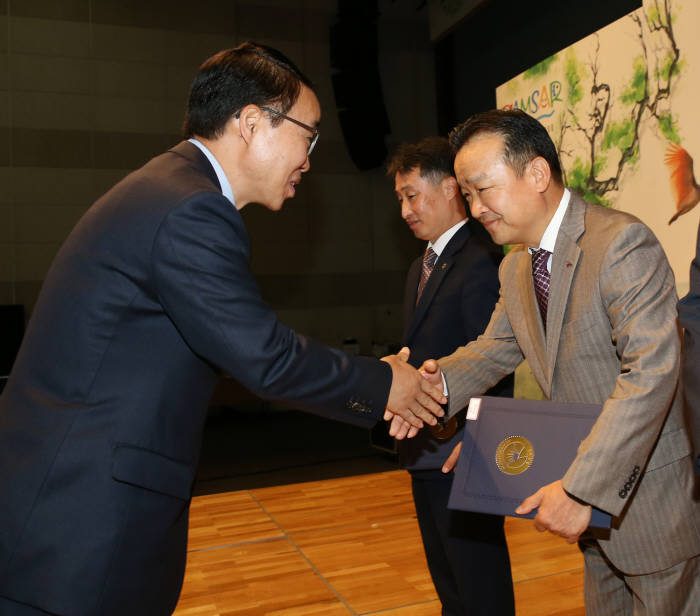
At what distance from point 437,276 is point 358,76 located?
623 centimetres

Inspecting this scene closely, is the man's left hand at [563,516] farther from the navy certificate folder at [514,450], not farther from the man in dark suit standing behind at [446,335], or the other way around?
the man in dark suit standing behind at [446,335]

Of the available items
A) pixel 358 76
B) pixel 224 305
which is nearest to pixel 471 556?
pixel 224 305

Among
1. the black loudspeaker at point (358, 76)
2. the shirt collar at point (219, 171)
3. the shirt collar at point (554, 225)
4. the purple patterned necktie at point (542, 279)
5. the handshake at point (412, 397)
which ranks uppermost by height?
the black loudspeaker at point (358, 76)

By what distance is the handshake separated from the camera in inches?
70.2

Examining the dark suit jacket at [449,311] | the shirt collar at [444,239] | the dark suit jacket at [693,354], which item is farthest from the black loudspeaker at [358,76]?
the dark suit jacket at [693,354]

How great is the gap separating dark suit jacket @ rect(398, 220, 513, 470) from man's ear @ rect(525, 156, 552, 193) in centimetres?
54

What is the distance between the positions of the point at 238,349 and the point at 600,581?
3.87ft

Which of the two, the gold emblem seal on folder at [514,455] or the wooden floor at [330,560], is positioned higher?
the gold emblem seal on folder at [514,455]

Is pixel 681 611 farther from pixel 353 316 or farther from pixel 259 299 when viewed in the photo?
pixel 353 316

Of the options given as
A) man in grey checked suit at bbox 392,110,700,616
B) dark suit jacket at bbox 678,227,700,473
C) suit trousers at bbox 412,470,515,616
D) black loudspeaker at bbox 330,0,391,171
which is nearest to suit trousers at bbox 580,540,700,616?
man in grey checked suit at bbox 392,110,700,616

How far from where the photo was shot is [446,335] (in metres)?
2.28

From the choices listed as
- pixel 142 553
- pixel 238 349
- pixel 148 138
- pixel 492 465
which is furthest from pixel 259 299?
pixel 148 138

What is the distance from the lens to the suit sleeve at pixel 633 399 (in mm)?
1428

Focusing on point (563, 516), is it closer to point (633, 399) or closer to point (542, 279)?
point (633, 399)
